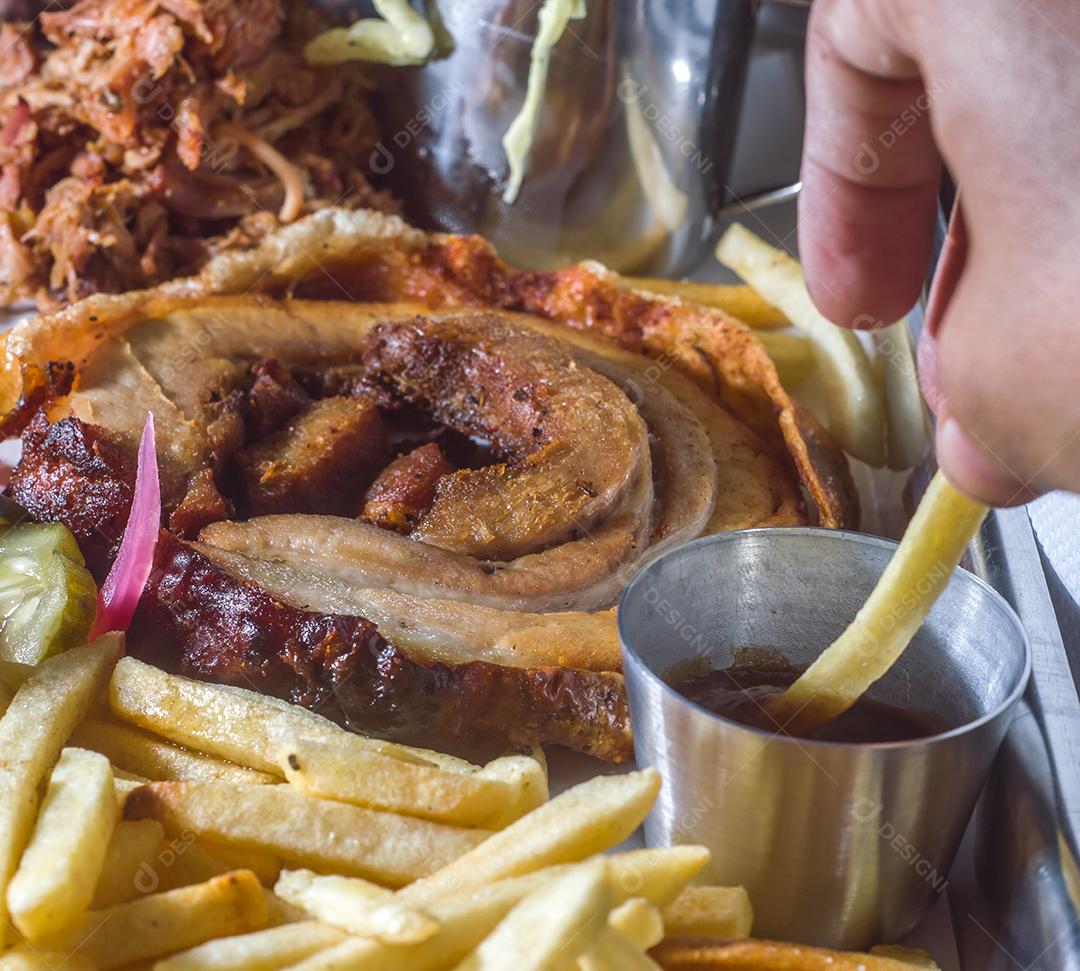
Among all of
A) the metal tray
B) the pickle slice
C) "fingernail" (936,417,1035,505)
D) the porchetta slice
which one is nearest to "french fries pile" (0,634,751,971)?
the pickle slice

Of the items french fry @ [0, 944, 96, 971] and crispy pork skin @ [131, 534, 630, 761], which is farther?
crispy pork skin @ [131, 534, 630, 761]

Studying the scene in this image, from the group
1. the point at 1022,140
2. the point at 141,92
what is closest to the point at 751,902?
the point at 1022,140

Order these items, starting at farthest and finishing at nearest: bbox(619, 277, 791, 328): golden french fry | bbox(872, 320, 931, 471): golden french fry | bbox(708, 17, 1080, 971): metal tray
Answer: bbox(619, 277, 791, 328): golden french fry, bbox(872, 320, 931, 471): golden french fry, bbox(708, 17, 1080, 971): metal tray

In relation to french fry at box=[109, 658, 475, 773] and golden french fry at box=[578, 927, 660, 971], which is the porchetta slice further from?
golden french fry at box=[578, 927, 660, 971]

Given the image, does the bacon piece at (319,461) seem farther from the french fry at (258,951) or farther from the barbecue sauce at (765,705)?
the french fry at (258,951)

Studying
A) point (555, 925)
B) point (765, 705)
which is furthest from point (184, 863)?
point (765, 705)

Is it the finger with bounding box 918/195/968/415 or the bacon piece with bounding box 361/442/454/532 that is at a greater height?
the finger with bounding box 918/195/968/415

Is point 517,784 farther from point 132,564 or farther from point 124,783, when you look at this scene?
point 132,564

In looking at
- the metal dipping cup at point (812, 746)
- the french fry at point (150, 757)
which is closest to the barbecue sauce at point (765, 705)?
the metal dipping cup at point (812, 746)
